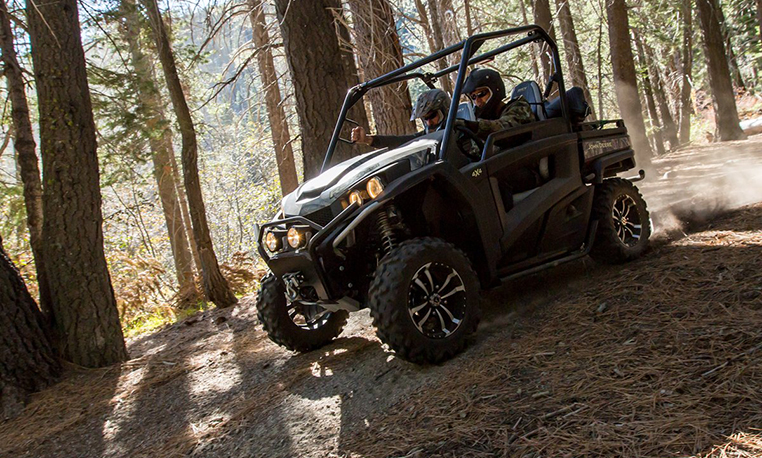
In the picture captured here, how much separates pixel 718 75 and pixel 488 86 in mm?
12471

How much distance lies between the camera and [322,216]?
3957 millimetres

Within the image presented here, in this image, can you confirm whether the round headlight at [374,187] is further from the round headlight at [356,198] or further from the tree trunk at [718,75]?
the tree trunk at [718,75]

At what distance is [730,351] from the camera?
2.97 meters

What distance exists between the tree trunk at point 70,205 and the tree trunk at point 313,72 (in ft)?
6.81

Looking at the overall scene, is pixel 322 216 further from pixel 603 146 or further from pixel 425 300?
pixel 603 146

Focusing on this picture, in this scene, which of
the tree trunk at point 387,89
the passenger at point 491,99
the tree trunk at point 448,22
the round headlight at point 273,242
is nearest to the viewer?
the round headlight at point 273,242

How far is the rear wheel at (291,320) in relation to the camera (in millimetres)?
4543

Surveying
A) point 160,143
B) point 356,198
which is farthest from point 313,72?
point 160,143

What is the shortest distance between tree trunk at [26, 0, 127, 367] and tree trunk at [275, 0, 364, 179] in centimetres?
208

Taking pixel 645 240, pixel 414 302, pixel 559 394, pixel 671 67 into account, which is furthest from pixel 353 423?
pixel 671 67

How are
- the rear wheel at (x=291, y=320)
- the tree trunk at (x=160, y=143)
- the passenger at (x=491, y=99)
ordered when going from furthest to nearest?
the tree trunk at (x=160, y=143) < the passenger at (x=491, y=99) < the rear wheel at (x=291, y=320)

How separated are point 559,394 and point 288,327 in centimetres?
226

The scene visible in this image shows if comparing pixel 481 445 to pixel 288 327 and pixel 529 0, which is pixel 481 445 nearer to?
pixel 288 327

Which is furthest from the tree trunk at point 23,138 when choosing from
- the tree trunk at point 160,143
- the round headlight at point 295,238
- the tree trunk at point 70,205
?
the tree trunk at point 160,143
